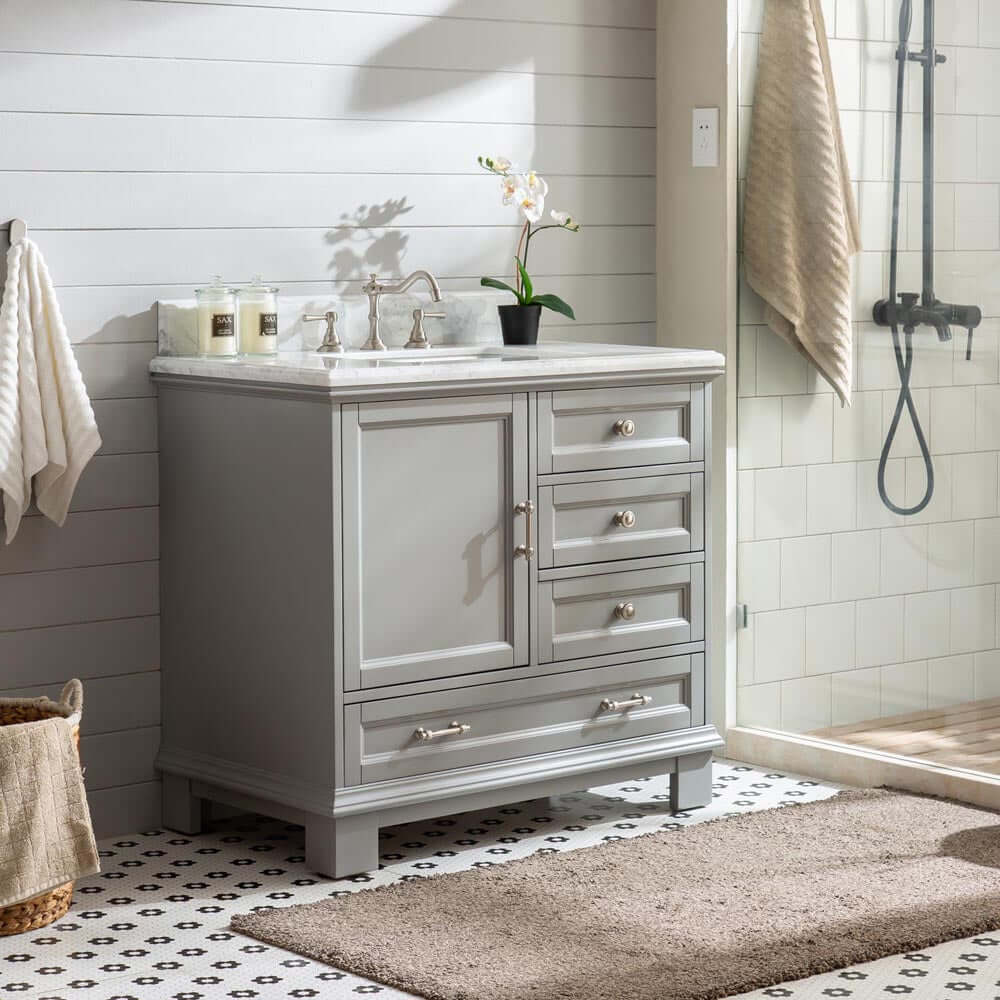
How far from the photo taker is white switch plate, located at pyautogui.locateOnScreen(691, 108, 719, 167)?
388 centimetres

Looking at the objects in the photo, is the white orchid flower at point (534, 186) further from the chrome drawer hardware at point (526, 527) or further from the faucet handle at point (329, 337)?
the chrome drawer hardware at point (526, 527)

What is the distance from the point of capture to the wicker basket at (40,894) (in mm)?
2801

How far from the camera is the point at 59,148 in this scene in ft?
10.6

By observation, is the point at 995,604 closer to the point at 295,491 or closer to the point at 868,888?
the point at 868,888

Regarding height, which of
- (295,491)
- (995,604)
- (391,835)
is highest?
(295,491)

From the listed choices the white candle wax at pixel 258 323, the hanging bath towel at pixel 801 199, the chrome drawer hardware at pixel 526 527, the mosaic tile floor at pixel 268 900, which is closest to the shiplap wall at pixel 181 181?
the white candle wax at pixel 258 323

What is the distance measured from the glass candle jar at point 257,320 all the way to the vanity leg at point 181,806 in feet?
2.73

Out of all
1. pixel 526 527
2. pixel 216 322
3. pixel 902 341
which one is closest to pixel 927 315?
pixel 902 341

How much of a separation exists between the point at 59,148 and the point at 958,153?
1.70m

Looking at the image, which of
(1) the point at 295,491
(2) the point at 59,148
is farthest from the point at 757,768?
(2) the point at 59,148

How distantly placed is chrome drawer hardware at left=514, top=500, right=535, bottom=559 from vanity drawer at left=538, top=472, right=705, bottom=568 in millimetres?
22

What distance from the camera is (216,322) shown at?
333 cm

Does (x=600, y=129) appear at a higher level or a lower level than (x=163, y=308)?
higher

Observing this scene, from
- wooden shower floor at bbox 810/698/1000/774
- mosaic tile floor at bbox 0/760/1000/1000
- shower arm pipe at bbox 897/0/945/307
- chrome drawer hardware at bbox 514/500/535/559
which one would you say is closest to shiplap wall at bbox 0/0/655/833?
mosaic tile floor at bbox 0/760/1000/1000
